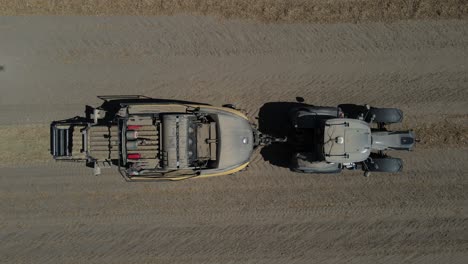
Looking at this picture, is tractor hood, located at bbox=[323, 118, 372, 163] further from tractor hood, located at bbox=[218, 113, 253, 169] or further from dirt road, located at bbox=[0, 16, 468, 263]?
tractor hood, located at bbox=[218, 113, 253, 169]

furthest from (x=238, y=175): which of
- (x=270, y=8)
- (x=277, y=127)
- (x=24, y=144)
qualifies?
(x=24, y=144)

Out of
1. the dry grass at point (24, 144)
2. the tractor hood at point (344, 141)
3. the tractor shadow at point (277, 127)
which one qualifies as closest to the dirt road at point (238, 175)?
the dry grass at point (24, 144)

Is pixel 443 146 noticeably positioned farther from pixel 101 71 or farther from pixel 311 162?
pixel 101 71

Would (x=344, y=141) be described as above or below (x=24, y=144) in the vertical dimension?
above

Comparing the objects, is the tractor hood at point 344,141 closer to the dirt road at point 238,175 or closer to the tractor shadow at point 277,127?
the dirt road at point 238,175

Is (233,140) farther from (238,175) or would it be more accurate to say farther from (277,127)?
(277,127)

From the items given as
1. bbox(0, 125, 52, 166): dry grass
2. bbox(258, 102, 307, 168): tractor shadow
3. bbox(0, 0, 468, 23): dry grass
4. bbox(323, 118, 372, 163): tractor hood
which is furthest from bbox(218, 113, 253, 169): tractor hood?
bbox(0, 125, 52, 166): dry grass

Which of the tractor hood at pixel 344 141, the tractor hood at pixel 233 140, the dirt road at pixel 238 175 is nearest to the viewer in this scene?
the tractor hood at pixel 344 141
